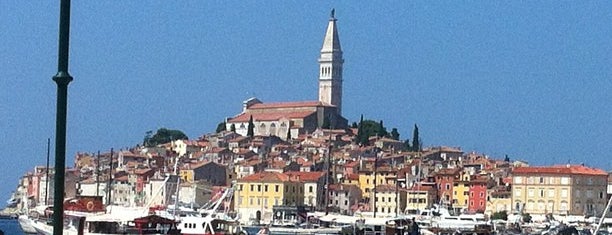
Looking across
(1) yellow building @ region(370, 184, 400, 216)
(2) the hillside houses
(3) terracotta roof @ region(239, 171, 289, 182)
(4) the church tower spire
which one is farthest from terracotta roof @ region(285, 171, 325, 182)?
(4) the church tower spire

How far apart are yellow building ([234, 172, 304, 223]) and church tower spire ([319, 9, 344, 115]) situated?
126ft

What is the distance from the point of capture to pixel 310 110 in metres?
108

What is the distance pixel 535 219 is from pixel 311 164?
2086cm

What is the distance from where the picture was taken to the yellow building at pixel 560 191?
237ft

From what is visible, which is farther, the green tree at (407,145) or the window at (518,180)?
the green tree at (407,145)

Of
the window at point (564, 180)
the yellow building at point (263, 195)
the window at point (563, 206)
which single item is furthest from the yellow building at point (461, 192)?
the yellow building at point (263, 195)

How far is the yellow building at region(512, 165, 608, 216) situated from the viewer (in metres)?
72.1

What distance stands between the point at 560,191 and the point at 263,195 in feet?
50.9

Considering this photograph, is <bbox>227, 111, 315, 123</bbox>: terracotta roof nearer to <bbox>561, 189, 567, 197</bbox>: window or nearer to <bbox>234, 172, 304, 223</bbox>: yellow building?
<bbox>234, 172, 304, 223</bbox>: yellow building

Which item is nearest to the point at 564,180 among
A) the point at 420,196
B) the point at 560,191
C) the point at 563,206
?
the point at 560,191

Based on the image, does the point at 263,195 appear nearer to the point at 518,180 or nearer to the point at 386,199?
the point at 386,199

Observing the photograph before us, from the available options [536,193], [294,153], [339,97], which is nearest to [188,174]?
[294,153]

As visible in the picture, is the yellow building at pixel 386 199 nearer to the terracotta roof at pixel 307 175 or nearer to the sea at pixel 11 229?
the terracotta roof at pixel 307 175

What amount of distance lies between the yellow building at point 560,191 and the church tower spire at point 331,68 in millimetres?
44774
